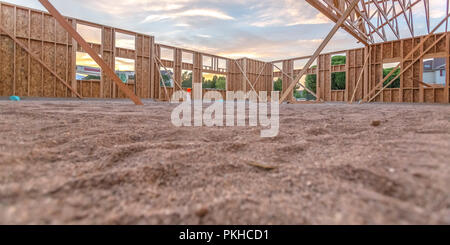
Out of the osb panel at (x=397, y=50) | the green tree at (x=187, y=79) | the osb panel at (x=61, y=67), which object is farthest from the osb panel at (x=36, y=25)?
the green tree at (x=187, y=79)

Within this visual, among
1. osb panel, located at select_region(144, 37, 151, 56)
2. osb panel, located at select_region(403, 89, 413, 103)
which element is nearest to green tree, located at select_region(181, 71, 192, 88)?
osb panel, located at select_region(144, 37, 151, 56)

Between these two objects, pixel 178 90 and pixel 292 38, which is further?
pixel 292 38

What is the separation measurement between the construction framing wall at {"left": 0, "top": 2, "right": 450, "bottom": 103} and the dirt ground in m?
9.85

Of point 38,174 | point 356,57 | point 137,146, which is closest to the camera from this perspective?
point 38,174

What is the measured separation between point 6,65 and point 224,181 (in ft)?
38.7

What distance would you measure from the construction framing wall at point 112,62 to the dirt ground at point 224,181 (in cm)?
985

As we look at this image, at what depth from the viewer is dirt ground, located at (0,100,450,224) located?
636 mm

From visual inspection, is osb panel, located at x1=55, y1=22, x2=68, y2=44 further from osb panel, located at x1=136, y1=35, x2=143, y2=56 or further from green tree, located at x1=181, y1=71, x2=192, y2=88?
green tree, located at x1=181, y1=71, x2=192, y2=88

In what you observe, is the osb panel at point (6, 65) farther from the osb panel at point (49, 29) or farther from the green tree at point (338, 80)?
the green tree at point (338, 80)
